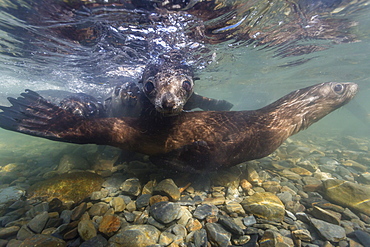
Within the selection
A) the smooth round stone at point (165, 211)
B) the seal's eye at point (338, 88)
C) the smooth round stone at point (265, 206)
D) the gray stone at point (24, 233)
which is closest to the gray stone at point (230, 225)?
the smooth round stone at point (265, 206)

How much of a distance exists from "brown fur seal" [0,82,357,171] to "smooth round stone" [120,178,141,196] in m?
0.53

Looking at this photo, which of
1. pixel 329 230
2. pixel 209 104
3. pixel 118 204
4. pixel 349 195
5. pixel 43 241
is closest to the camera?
pixel 43 241

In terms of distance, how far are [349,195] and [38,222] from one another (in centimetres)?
469

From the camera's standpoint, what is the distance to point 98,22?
4.73 m

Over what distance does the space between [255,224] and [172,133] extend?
1807mm

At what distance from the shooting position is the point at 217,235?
192cm

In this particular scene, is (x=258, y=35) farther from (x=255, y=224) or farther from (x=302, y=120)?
(x=255, y=224)

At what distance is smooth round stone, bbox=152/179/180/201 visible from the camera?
2.56m

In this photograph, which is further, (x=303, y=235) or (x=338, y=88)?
(x=338, y=88)

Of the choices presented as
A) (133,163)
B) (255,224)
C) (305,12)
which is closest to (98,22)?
(133,163)

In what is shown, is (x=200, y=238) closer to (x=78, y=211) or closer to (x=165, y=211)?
(x=165, y=211)

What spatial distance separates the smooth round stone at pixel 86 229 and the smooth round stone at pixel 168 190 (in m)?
0.97

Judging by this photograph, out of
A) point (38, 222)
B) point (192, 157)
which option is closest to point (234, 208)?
point (192, 157)

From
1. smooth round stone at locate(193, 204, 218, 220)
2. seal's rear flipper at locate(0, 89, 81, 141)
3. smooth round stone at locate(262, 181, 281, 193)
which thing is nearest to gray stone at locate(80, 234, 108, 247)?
smooth round stone at locate(193, 204, 218, 220)
